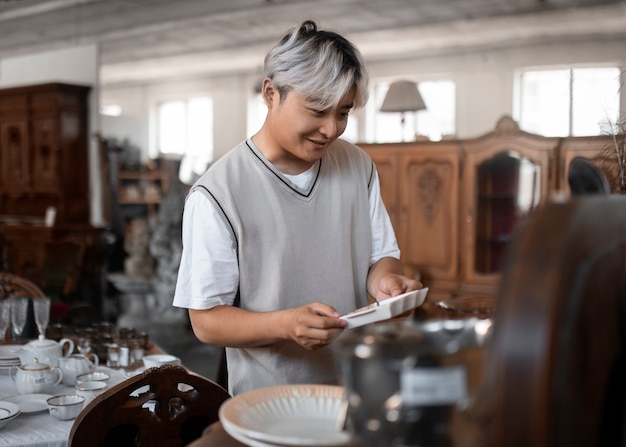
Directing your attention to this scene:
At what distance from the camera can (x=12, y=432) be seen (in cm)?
164

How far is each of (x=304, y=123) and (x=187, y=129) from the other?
27.6 feet

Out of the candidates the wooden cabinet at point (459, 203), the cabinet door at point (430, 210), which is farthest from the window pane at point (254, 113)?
the cabinet door at point (430, 210)

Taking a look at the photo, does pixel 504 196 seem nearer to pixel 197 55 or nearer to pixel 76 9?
pixel 197 55

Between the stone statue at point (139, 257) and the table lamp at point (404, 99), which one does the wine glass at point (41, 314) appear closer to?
the stone statue at point (139, 257)

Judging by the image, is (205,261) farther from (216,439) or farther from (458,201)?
(458,201)

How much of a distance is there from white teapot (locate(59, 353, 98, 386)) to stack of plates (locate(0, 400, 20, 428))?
12.1 inches

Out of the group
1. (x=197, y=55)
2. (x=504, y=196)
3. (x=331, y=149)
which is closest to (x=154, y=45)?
(x=197, y=55)

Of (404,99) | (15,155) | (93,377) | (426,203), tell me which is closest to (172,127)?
(15,155)

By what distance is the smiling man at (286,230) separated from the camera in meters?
1.49

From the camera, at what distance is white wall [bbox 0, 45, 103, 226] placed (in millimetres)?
8203

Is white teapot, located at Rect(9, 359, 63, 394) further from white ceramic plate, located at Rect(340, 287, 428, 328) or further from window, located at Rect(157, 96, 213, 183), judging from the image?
window, located at Rect(157, 96, 213, 183)

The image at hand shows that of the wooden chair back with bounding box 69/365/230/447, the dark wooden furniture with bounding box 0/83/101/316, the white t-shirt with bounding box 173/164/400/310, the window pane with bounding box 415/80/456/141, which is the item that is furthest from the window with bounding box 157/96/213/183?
the wooden chair back with bounding box 69/365/230/447

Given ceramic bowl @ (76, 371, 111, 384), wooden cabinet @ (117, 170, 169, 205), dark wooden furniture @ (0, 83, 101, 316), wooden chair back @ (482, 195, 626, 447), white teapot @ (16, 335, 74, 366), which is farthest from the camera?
wooden cabinet @ (117, 170, 169, 205)

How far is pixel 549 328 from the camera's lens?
494 millimetres
